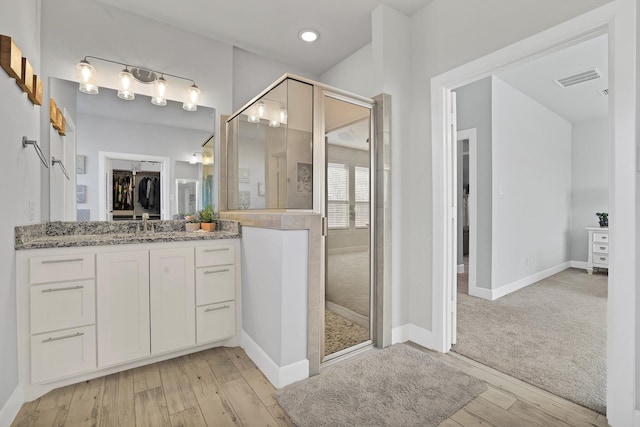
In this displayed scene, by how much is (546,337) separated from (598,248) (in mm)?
3579

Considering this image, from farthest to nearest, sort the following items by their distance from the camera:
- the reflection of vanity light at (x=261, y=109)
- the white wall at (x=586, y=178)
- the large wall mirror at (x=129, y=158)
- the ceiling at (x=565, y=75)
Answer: the white wall at (x=586, y=178)
the ceiling at (x=565, y=75)
the reflection of vanity light at (x=261, y=109)
the large wall mirror at (x=129, y=158)

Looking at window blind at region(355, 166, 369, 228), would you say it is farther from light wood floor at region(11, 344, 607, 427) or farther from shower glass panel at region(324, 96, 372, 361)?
light wood floor at region(11, 344, 607, 427)

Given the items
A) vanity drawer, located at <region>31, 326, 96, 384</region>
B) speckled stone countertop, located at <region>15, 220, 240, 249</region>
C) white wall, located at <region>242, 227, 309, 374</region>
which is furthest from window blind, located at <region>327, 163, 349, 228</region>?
vanity drawer, located at <region>31, 326, 96, 384</region>

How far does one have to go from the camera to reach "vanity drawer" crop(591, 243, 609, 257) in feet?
16.0

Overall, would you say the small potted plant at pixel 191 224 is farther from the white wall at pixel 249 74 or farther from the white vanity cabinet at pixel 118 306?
the white wall at pixel 249 74

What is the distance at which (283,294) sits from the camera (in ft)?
6.00

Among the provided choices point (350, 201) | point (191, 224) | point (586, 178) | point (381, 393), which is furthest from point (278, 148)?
point (586, 178)

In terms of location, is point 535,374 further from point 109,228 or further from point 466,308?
point 109,228

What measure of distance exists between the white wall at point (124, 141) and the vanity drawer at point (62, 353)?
97 centimetres

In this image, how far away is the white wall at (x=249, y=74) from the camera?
10.3 feet

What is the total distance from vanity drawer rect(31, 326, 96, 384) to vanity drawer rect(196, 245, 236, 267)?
2.45ft

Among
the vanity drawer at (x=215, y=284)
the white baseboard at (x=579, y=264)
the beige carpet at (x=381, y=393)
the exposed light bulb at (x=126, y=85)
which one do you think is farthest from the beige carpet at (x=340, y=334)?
the white baseboard at (x=579, y=264)

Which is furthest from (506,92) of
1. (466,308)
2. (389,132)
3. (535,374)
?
(535,374)

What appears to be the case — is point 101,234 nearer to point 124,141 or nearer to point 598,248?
point 124,141
